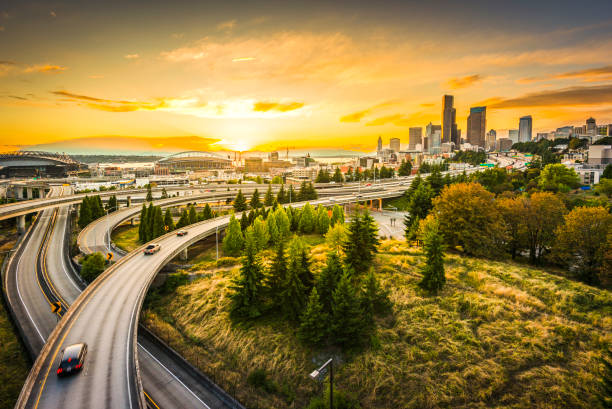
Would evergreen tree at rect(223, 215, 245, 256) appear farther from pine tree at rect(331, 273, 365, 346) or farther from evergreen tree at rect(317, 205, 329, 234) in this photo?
pine tree at rect(331, 273, 365, 346)

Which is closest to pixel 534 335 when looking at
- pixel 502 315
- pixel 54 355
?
pixel 502 315

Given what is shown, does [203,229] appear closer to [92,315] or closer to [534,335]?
[92,315]

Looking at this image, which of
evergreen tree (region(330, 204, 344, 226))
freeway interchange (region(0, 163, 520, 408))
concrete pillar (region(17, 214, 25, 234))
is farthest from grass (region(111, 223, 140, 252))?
evergreen tree (region(330, 204, 344, 226))

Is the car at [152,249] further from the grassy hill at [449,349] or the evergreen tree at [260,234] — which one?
the evergreen tree at [260,234]

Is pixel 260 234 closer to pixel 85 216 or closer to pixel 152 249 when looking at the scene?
pixel 152 249

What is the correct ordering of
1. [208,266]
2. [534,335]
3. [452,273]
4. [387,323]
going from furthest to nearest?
[208,266] → [452,273] → [387,323] → [534,335]

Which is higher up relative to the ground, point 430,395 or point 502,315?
point 502,315

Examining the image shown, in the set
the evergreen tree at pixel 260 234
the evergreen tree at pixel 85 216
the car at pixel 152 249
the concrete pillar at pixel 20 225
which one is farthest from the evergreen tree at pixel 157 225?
the concrete pillar at pixel 20 225
